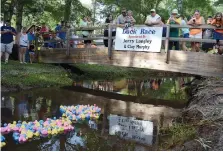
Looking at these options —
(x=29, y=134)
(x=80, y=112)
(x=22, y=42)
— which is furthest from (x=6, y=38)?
(x=29, y=134)

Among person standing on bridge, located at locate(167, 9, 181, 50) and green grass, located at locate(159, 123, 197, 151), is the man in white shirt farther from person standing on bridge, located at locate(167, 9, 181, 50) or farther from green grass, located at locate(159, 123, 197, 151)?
green grass, located at locate(159, 123, 197, 151)

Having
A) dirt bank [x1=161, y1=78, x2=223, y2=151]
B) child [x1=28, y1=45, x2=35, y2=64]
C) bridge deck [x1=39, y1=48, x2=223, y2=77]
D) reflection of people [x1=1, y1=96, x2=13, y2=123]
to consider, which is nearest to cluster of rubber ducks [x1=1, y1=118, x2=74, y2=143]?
reflection of people [x1=1, y1=96, x2=13, y2=123]

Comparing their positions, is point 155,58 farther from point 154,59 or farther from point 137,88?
point 137,88

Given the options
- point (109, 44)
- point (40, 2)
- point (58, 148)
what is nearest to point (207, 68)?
point (109, 44)

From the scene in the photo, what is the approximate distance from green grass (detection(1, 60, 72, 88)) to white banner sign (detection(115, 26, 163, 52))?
2885 mm

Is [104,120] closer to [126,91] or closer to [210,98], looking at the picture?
[210,98]

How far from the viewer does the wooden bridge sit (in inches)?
393

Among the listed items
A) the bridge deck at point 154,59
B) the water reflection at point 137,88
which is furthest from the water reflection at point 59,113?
the bridge deck at point 154,59

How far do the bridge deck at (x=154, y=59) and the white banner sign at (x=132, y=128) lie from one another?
10.2 ft

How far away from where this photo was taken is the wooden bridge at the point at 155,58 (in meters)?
9.98

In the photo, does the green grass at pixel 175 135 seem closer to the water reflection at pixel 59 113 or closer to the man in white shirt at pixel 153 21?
the water reflection at pixel 59 113

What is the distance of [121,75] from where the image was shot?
16828 millimetres

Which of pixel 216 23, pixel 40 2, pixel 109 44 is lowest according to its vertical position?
pixel 109 44

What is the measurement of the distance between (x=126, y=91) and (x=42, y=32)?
508 cm
